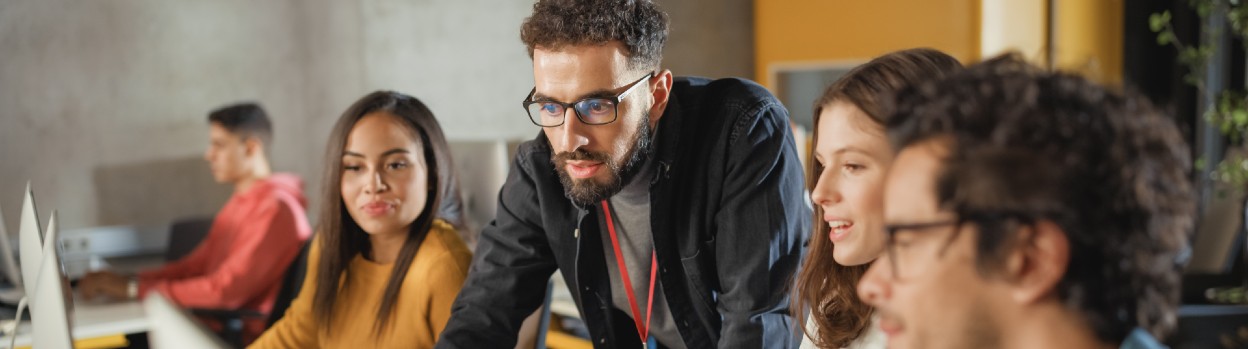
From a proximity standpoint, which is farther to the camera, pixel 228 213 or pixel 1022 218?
pixel 228 213

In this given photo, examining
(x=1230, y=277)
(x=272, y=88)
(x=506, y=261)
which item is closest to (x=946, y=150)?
(x=506, y=261)

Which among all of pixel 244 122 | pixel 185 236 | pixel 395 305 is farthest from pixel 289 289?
pixel 185 236

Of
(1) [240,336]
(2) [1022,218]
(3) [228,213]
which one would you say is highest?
(2) [1022,218]

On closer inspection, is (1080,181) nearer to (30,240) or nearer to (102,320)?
(30,240)

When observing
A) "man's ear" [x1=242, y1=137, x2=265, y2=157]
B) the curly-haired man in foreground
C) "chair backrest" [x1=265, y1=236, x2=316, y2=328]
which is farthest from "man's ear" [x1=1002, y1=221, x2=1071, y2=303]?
"man's ear" [x1=242, y1=137, x2=265, y2=157]

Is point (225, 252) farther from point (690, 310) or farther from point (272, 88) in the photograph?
point (690, 310)

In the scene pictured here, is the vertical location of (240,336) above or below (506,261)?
below

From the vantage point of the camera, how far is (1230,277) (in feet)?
11.1

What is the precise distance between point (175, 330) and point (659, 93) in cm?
115

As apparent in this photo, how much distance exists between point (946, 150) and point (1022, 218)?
9cm

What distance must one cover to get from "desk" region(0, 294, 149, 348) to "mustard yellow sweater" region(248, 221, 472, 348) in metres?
0.95

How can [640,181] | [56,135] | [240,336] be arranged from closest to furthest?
1. [640,181]
2. [240,336]
3. [56,135]

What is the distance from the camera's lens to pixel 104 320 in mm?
3330

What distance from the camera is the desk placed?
10.5 feet
